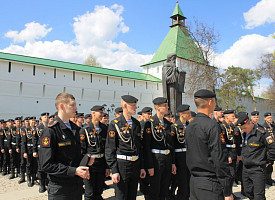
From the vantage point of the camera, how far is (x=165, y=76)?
8.85 metres

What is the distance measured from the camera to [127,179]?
139 inches

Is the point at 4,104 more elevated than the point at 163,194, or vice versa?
the point at 4,104

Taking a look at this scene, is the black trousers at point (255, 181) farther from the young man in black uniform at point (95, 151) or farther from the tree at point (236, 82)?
the tree at point (236, 82)

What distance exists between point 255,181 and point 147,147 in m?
1.96

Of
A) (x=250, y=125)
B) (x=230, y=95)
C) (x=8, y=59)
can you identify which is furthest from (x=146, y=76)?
(x=250, y=125)

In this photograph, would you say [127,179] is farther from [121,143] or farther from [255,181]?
[255,181]

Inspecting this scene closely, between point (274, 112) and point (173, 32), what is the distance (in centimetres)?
2546

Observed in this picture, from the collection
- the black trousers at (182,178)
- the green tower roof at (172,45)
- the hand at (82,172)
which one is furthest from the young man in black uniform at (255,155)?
the green tower roof at (172,45)

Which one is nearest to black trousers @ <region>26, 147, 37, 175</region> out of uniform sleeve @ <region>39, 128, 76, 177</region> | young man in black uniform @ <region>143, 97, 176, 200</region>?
young man in black uniform @ <region>143, 97, 176, 200</region>

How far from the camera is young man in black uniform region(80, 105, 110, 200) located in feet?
14.0

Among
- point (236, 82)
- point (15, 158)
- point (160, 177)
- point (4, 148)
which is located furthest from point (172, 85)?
point (236, 82)

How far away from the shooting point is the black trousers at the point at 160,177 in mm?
3900

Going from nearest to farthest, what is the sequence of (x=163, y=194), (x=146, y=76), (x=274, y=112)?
(x=163, y=194), (x=146, y=76), (x=274, y=112)

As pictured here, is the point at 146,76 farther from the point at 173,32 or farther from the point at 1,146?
the point at 1,146
